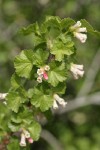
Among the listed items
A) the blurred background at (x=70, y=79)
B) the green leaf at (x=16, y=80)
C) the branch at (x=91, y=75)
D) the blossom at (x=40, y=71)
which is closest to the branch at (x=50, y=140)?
the blurred background at (x=70, y=79)

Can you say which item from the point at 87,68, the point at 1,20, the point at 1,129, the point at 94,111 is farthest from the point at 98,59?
the point at 1,129

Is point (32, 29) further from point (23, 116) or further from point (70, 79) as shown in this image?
point (70, 79)

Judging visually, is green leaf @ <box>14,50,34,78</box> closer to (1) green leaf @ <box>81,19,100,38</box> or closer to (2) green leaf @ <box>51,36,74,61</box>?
(2) green leaf @ <box>51,36,74,61</box>

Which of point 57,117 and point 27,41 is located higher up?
point 27,41

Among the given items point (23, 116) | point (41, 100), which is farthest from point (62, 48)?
point (23, 116)

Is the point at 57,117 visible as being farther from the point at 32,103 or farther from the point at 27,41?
the point at 32,103

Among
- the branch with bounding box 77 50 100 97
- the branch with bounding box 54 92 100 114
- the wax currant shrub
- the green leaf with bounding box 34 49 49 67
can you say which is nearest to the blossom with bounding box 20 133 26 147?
the wax currant shrub

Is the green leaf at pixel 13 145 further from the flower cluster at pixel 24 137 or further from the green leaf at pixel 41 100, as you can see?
the green leaf at pixel 41 100
